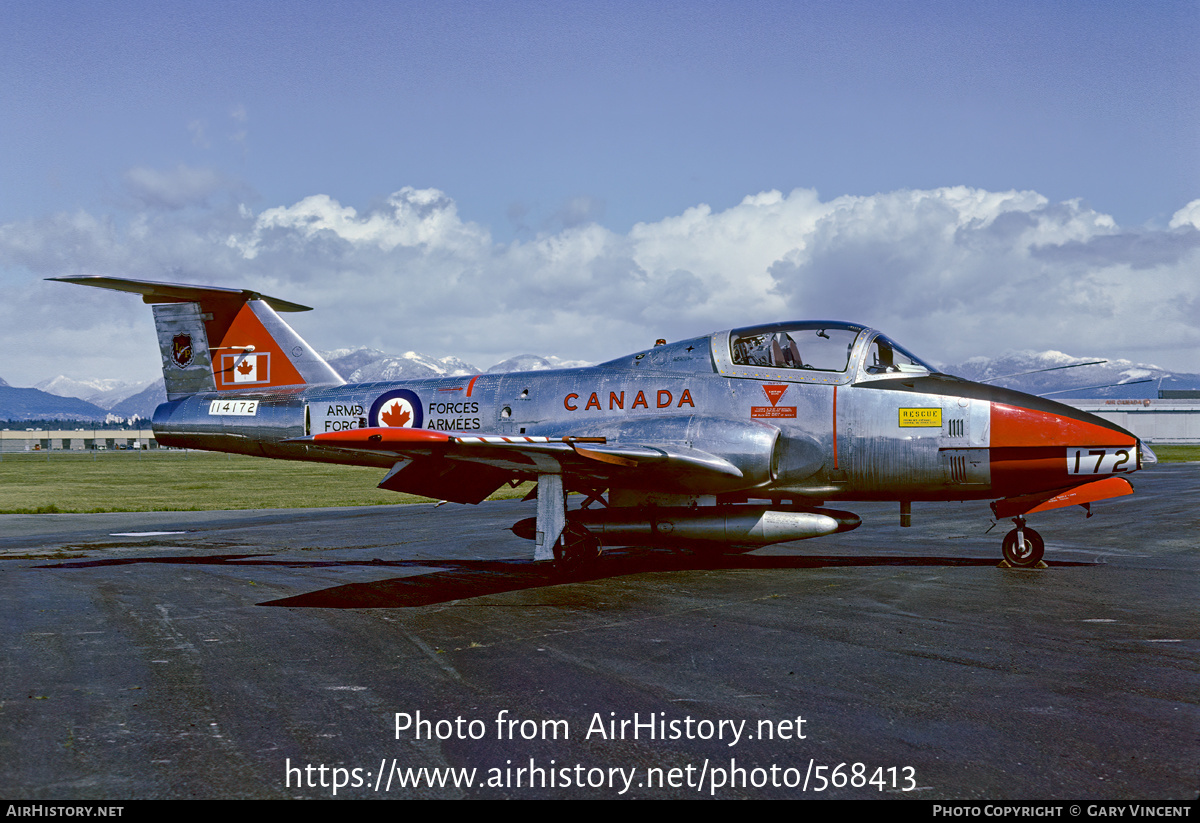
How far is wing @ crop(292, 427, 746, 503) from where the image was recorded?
9.87 metres

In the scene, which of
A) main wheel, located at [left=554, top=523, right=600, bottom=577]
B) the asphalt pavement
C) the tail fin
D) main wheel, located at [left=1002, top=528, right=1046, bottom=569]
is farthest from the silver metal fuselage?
the tail fin

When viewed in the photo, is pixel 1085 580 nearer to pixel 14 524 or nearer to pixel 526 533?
pixel 526 533

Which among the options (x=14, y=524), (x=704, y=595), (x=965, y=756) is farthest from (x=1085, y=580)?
(x=14, y=524)

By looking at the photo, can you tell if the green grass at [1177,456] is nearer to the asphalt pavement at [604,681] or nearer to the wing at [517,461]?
the wing at [517,461]

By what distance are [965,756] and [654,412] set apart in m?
8.36

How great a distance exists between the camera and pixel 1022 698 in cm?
577

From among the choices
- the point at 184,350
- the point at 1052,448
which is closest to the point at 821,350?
the point at 1052,448

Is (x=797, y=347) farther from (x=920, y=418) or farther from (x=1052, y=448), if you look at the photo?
(x=1052, y=448)

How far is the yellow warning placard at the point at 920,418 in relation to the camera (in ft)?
38.3

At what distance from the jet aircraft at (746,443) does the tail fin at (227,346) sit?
142 centimetres

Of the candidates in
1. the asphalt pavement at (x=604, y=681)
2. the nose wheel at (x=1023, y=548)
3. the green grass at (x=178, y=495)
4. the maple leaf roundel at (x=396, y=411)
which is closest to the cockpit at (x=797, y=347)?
the asphalt pavement at (x=604, y=681)

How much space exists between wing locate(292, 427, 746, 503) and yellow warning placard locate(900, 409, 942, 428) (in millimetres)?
2370

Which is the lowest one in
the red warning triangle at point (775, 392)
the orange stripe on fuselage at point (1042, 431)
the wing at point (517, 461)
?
the wing at point (517, 461)

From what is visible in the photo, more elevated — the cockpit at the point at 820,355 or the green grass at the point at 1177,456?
the cockpit at the point at 820,355
